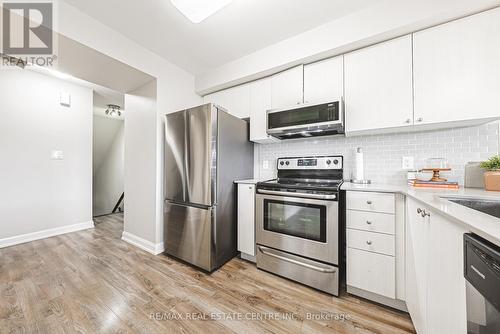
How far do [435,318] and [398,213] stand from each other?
0.66 meters

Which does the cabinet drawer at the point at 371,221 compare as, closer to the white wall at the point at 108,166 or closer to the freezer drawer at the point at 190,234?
the freezer drawer at the point at 190,234

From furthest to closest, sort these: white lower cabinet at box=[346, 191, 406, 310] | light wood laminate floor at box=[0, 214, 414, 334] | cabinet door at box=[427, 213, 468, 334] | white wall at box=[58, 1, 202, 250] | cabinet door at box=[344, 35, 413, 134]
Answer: white wall at box=[58, 1, 202, 250] → cabinet door at box=[344, 35, 413, 134] → white lower cabinet at box=[346, 191, 406, 310] → light wood laminate floor at box=[0, 214, 414, 334] → cabinet door at box=[427, 213, 468, 334]

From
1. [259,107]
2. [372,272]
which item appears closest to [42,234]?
[259,107]

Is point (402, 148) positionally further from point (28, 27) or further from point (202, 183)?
point (28, 27)

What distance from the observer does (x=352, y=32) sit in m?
1.68

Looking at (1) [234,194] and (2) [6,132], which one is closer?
(1) [234,194]

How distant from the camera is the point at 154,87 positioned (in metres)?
2.37

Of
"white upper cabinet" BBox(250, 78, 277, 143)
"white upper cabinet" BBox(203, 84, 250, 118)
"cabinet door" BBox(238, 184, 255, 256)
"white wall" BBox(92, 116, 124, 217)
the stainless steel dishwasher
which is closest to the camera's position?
the stainless steel dishwasher

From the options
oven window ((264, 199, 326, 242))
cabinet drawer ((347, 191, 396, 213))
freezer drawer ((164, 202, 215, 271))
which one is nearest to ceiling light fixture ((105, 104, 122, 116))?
freezer drawer ((164, 202, 215, 271))

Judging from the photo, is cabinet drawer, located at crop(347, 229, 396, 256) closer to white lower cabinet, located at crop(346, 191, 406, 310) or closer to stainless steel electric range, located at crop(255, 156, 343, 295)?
white lower cabinet, located at crop(346, 191, 406, 310)

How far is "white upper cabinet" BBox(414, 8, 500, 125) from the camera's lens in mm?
1309

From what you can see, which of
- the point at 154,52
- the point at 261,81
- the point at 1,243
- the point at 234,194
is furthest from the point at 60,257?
the point at 261,81

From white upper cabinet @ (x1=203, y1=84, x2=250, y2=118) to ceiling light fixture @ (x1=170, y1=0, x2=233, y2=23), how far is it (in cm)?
110

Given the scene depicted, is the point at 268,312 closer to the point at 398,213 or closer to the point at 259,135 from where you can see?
the point at 398,213
